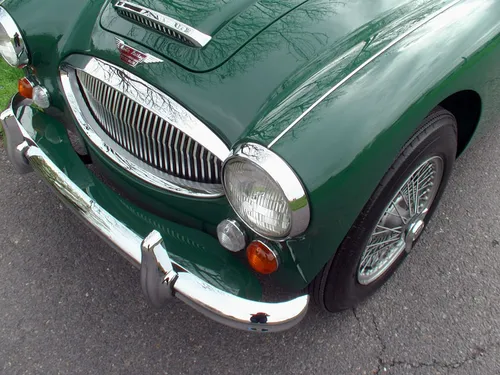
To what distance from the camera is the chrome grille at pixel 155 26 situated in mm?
1681

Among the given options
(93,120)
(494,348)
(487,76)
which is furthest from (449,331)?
(93,120)

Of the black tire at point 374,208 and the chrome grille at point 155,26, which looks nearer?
the black tire at point 374,208

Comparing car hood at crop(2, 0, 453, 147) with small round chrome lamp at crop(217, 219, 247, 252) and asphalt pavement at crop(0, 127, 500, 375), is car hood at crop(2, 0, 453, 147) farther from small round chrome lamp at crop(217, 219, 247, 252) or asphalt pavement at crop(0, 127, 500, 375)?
asphalt pavement at crop(0, 127, 500, 375)

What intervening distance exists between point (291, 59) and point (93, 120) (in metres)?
0.86

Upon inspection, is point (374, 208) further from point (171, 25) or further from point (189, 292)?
point (171, 25)

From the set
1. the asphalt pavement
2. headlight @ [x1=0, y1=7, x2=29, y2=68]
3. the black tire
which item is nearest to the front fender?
the black tire

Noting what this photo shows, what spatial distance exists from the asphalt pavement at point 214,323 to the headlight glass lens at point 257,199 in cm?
76

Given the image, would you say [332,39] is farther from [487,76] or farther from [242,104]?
[487,76]

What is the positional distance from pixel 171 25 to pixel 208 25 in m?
0.13

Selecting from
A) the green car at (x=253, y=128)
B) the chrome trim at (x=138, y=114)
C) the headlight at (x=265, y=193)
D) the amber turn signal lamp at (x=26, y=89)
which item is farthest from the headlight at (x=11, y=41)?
the headlight at (x=265, y=193)

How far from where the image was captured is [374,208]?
5.17 feet

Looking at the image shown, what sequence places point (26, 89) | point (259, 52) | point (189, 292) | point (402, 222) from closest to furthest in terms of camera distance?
1. point (189, 292)
2. point (259, 52)
3. point (402, 222)
4. point (26, 89)

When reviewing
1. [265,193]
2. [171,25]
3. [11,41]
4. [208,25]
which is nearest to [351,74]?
[265,193]

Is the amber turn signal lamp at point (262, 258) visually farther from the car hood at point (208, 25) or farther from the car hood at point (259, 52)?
the car hood at point (208, 25)
